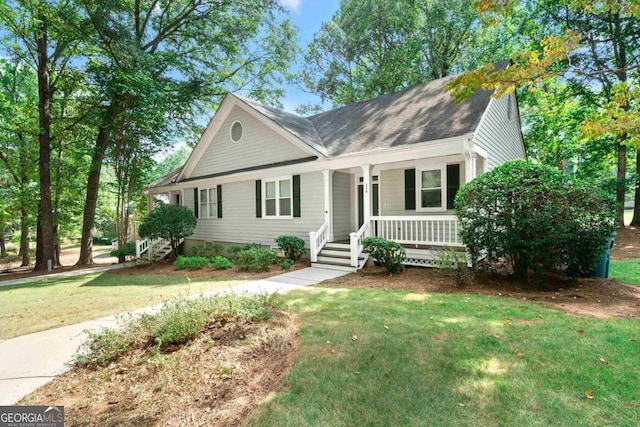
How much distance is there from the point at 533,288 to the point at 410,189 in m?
4.55

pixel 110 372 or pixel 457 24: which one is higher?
pixel 457 24

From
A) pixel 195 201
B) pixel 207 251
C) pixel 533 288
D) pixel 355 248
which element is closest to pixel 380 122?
pixel 355 248

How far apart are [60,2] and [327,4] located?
48.7 feet

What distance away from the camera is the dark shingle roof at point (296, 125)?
10.5m

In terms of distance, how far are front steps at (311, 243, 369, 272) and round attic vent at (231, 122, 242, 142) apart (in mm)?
6541

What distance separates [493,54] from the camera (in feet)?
61.7

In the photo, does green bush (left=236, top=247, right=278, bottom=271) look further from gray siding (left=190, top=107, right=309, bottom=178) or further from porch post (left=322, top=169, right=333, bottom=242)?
gray siding (left=190, top=107, right=309, bottom=178)

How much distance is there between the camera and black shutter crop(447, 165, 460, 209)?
8.83m

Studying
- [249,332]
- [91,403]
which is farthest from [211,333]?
[91,403]

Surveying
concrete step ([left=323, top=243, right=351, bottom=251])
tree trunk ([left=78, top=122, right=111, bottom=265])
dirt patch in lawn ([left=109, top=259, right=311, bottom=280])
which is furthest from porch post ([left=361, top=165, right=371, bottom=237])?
tree trunk ([left=78, top=122, right=111, bottom=265])

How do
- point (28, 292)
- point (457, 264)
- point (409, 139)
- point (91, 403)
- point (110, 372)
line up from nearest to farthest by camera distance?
point (91, 403), point (110, 372), point (457, 264), point (28, 292), point (409, 139)

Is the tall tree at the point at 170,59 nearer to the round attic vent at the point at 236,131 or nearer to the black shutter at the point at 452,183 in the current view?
the round attic vent at the point at 236,131

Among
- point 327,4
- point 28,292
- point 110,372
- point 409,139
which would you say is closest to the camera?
point 110,372

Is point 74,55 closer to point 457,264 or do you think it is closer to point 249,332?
point 249,332
